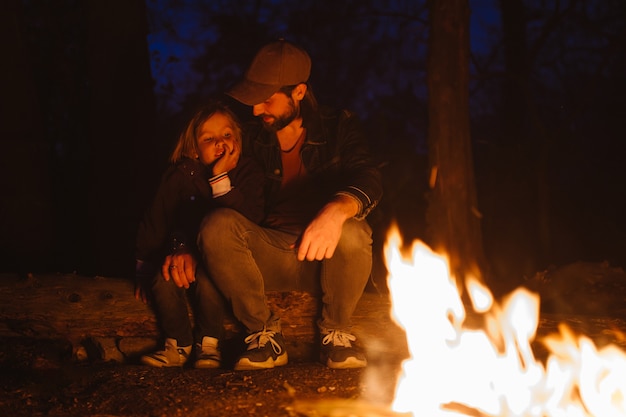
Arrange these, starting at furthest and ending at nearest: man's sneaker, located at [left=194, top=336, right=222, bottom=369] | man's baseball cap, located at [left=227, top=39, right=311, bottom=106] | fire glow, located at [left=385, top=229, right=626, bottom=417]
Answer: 1. man's baseball cap, located at [left=227, top=39, right=311, bottom=106]
2. man's sneaker, located at [left=194, top=336, right=222, bottom=369]
3. fire glow, located at [left=385, top=229, right=626, bottom=417]

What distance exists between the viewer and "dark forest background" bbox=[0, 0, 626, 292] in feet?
18.3

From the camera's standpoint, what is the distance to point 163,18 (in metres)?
8.68

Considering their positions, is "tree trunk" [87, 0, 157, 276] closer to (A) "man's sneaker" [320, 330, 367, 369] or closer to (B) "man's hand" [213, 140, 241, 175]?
(B) "man's hand" [213, 140, 241, 175]

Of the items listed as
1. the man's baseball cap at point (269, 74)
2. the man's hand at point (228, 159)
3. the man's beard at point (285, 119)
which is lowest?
the man's hand at point (228, 159)

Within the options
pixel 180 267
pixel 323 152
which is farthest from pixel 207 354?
pixel 323 152

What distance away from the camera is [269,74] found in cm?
391

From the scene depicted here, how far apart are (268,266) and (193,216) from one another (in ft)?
1.75


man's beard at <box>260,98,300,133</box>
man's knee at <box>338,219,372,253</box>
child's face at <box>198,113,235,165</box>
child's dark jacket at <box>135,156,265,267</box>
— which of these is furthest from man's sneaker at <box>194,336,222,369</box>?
man's beard at <box>260,98,300,133</box>

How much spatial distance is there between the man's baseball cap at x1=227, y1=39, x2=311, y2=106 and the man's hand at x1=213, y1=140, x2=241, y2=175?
0.27 metres

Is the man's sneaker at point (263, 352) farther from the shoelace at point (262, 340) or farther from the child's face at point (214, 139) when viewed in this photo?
the child's face at point (214, 139)

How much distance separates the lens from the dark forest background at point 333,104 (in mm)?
5578

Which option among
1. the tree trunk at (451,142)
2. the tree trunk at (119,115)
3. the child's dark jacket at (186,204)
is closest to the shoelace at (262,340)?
the child's dark jacket at (186,204)

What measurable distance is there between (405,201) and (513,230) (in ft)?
4.50

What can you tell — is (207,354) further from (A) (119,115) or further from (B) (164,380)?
(A) (119,115)
